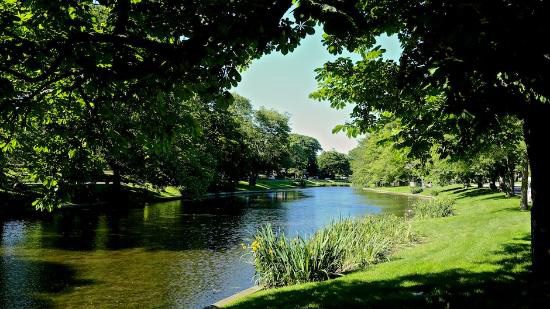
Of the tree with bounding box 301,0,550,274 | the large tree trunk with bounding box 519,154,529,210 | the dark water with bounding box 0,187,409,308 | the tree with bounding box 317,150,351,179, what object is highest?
the tree with bounding box 317,150,351,179

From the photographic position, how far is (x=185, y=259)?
57.9 ft

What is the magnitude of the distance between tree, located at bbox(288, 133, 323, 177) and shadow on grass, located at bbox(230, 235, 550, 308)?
105 m

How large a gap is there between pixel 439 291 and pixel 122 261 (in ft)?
43.8

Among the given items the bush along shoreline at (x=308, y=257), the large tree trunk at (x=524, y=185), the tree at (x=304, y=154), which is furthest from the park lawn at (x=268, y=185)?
the bush along shoreline at (x=308, y=257)

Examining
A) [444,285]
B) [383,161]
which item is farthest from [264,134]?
[444,285]

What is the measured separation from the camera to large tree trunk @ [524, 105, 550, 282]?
665 cm

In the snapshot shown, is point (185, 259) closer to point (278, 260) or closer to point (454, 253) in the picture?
point (278, 260)

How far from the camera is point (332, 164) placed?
165625 millimetres

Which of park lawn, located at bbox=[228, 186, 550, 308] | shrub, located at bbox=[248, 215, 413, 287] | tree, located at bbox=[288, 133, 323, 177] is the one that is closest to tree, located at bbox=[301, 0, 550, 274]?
park lawn, located at bbox=[228, 186, 550, 308]

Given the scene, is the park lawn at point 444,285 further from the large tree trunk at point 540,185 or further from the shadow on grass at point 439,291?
the large tree trunk at point 540,185

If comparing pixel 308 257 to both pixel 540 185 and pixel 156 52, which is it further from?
pixel 156 52

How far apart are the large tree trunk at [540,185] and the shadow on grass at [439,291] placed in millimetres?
482

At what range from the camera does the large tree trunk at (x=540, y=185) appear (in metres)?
6.65

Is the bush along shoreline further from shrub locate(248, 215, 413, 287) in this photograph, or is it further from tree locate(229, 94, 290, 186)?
tree locate(229, 94, 290, 186)
